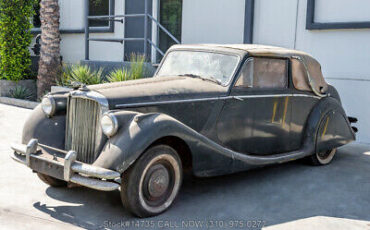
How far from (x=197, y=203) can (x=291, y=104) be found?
1.87 meters

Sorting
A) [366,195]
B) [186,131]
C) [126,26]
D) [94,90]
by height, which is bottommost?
[366,195]

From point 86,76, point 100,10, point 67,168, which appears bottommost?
point 67,168

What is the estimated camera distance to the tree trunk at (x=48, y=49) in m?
11.2

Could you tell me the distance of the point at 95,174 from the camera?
12.5 ft

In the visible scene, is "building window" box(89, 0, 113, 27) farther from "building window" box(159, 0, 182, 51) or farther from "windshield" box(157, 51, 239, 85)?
"windshield" box(157, 51, 239, 85)

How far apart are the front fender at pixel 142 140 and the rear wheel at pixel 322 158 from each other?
7.01 feet

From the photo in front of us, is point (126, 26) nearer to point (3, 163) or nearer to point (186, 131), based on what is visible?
point (3, 163)

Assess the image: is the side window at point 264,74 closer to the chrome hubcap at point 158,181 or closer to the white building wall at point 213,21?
the chrome hubcap at point 158,181

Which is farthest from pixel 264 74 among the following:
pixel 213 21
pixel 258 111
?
pixel 213 21

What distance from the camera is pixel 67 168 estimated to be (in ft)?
12.9

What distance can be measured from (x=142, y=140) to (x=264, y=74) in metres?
2.09

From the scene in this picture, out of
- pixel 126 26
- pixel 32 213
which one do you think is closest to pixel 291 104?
pixel 32 213

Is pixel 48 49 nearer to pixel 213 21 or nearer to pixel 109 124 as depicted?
pixel 213 21

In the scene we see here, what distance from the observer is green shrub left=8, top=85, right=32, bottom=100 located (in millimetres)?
11695
